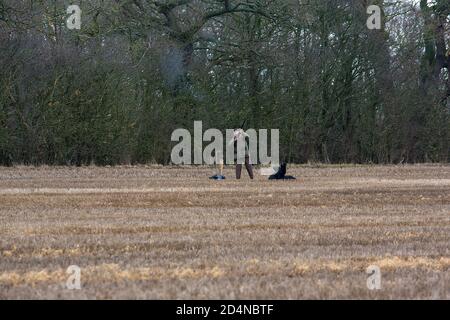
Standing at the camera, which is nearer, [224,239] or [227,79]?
[224,239]

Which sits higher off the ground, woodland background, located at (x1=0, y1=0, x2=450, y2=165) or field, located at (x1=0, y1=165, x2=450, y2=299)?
woodland background, located at (x1=0, y1=0, x2=450, y2=165)

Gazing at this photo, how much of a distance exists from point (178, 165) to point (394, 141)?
1079 cm

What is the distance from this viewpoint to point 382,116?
49188mm

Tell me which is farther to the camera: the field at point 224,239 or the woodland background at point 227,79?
the woodland background at point 227,79

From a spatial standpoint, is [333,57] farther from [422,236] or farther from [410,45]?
[422,236]

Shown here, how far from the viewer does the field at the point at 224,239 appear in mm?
11391

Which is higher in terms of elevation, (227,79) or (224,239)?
(227,79)

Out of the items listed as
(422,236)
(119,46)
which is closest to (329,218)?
(422,236)

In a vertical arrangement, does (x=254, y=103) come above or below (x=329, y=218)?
above

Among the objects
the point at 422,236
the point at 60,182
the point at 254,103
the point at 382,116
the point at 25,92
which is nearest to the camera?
the point at 422,236

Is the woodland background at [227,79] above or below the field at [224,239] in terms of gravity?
above

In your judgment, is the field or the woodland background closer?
the field

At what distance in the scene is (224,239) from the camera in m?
16.0

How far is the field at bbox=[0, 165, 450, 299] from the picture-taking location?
11.4m
